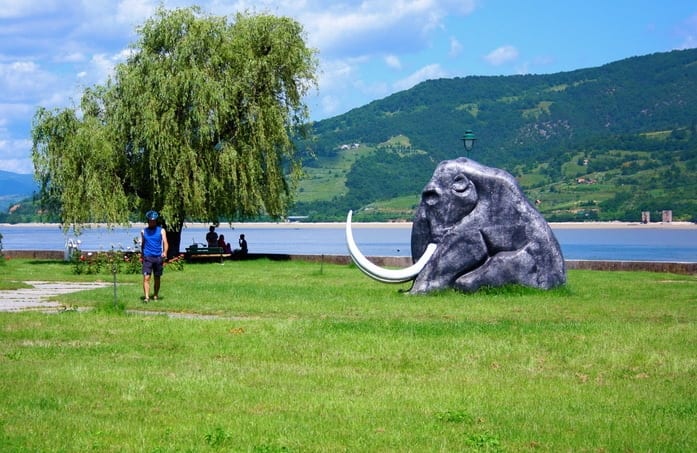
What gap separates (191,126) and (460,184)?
17279 mm

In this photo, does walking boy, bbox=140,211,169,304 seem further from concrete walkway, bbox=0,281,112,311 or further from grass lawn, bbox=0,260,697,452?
concrete walkway, bbox=0,281,112,311

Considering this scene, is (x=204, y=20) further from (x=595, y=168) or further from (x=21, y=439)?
(x=595, y=168)

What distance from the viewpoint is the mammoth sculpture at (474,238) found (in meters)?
20.8

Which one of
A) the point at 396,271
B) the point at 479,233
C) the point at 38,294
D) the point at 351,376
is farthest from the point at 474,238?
the point at 351,376

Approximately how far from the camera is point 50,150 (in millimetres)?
35469

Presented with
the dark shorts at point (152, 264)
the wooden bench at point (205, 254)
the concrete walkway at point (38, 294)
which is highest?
the dark shorts at point (152, 264)

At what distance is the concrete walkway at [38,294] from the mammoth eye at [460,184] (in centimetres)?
787

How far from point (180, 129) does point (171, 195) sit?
2.42m

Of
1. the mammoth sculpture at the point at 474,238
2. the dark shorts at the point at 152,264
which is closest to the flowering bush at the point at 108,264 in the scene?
the dark shorts at the point at 152,264

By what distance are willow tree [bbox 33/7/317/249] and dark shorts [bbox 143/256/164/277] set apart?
1581 cm

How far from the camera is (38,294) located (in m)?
21.7

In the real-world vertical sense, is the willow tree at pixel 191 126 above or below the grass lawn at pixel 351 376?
above

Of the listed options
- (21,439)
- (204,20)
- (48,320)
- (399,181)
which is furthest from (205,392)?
(399,181)

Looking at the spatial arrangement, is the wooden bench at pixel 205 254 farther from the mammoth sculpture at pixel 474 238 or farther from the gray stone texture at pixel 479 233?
the gray stone texture at pixel 479 233
